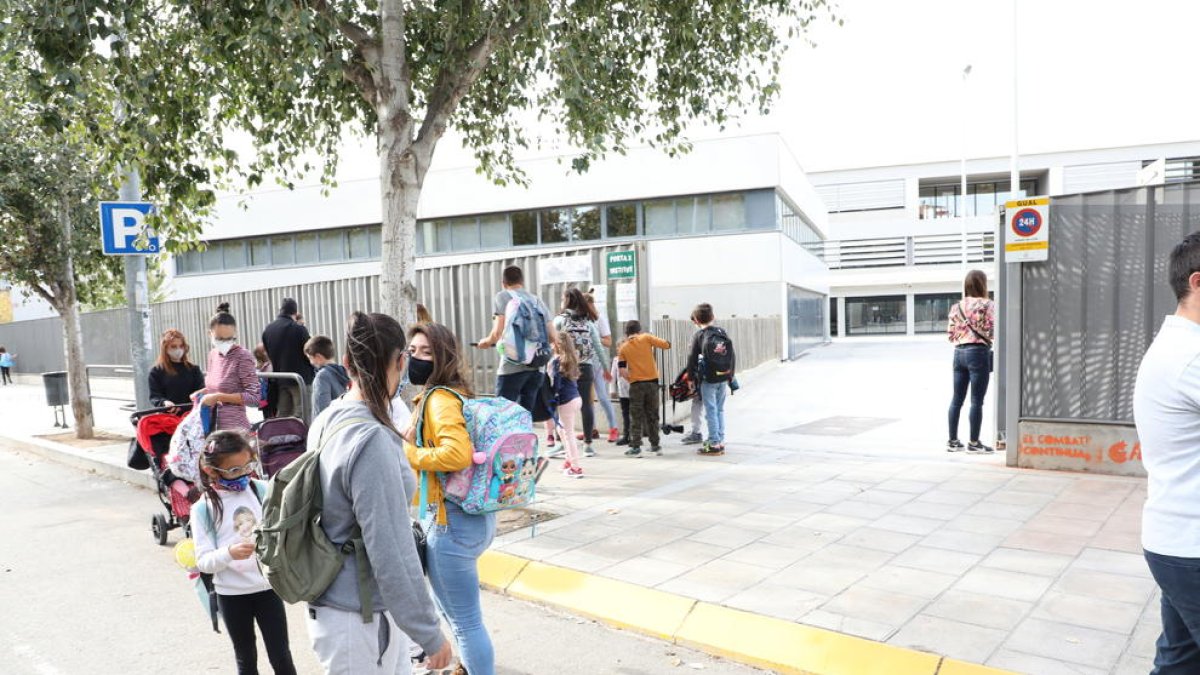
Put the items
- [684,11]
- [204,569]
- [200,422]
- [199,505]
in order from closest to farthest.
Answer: [204,569]
[199,505]
[200,422]
[684,11]

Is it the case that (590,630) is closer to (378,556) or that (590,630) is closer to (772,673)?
(772,673)

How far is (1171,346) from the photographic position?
2355mm

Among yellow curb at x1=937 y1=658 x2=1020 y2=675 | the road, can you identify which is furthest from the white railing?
yellow curb at x1=937 y1=658 x2=1020 y2=675

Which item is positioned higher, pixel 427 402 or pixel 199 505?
pixel 427 402

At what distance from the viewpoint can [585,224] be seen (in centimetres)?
2339

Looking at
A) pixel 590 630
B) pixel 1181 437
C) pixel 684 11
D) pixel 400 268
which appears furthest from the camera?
pixel 684 11

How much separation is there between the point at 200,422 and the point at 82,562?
5.10 ft

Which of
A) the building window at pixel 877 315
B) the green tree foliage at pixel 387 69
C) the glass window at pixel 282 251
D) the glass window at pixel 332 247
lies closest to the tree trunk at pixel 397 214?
the green tree foliage at pixel 387 69

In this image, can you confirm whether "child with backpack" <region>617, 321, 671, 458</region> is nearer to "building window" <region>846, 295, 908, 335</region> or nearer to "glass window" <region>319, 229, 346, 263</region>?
"glass window" <region>319, 229, 346, 263</region>

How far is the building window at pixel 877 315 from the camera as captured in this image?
44094mm

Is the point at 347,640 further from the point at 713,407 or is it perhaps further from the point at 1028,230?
the point at 1028,230

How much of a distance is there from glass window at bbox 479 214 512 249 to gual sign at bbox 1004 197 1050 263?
715 inches

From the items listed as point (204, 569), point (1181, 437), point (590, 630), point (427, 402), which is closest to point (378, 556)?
point (427, 402)

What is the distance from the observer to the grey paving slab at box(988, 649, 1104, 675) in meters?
3.55
